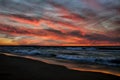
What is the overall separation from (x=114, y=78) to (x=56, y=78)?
2009 millimetres

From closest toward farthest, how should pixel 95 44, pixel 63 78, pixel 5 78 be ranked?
pixel 5 78, pixel 63 78, pixel 95 44

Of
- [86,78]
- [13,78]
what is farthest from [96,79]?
[13,78]

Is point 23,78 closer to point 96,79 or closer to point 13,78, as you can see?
point 13,78

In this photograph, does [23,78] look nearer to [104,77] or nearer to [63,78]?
[63,78]

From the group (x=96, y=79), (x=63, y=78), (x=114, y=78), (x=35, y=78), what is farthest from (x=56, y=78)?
(x=114, y=78)

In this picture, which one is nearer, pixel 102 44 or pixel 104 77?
pixel 104 77

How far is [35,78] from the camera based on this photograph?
6.25 meters

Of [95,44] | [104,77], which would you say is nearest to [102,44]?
[95,44]

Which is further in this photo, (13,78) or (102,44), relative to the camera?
(102,44)

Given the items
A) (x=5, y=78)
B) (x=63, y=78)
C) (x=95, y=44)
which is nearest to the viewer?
(x=5, y=78)

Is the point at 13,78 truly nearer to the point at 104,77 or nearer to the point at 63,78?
the point at 63,78

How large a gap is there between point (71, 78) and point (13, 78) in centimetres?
192

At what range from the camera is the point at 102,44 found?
48500 mm

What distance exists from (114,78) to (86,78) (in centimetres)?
96
